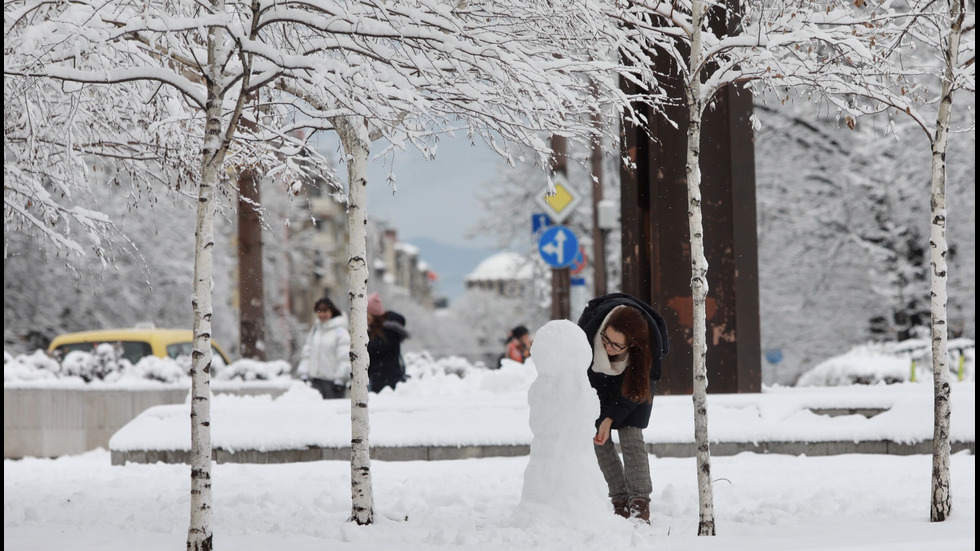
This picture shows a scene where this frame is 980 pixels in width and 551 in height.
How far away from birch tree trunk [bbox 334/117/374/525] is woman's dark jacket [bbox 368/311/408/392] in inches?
243

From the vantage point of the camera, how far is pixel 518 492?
27.7 ft

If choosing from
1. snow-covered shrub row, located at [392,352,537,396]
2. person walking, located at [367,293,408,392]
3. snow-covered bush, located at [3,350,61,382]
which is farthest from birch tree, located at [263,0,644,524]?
snow-covered bush, located at [3,350,61,382]

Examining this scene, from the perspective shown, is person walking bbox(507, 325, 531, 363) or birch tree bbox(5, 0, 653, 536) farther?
person walking bbox(507, 325, 531, 363)

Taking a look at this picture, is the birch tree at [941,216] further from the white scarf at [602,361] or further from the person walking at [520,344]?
the person walking at [520,344]

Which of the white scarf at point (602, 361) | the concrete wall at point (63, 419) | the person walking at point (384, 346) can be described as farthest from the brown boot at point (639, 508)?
the concrete wall at point (63, 419)

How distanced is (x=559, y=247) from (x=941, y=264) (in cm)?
1005

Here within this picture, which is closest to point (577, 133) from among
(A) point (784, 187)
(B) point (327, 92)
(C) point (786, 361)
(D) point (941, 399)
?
(B) point (327, 92)

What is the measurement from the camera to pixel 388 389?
12.4 metres

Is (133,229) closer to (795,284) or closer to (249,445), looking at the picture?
(795,284)

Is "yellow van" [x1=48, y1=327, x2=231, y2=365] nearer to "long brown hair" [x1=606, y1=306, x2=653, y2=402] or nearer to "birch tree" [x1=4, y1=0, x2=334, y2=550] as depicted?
"birch tree" [x1=4, y1=0, x2=334, y2=550]

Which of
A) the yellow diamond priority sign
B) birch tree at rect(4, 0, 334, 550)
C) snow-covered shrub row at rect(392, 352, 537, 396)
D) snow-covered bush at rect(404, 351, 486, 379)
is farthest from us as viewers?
the yellow diamond priority sign

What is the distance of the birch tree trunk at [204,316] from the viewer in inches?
226

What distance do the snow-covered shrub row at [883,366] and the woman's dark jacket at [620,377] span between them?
8.42 m

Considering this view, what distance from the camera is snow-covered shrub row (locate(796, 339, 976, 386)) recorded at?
48.7 ft
